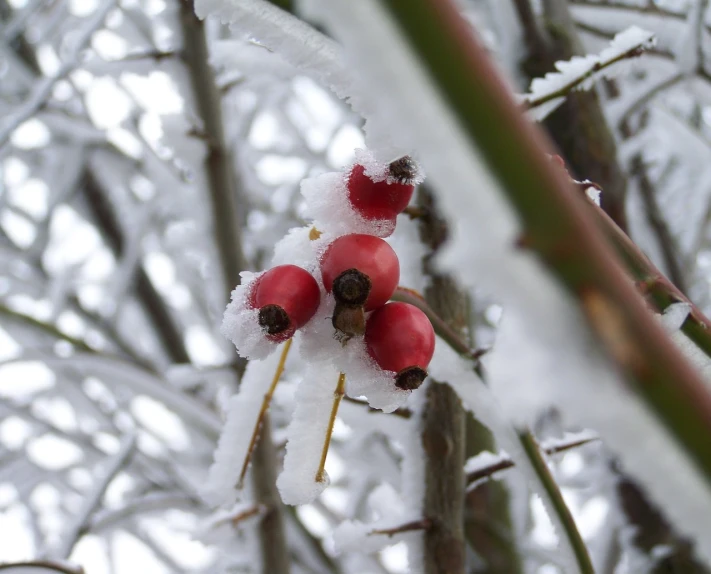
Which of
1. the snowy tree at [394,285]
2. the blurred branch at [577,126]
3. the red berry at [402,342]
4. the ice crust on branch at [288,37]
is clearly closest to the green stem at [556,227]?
the snowy tree at [394,285]

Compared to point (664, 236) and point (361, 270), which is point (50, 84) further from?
point (664, 236)

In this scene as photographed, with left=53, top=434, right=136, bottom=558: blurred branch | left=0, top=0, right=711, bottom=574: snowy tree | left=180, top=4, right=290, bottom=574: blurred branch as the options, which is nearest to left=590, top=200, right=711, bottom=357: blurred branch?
left=0, top=0, right=711, bottom=574: snowy tree

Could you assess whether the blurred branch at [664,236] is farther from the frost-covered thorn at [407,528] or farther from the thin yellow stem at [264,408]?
the thin yellow stem at [264,408]

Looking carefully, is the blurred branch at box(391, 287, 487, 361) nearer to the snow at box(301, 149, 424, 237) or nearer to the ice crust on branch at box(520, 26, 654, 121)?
the snow at box(301, 149, 424, 237)

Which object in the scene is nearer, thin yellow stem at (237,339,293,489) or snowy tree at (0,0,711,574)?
snowy tree at (0,0,711,574)

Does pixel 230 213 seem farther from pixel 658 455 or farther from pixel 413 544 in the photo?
pixel 658 455

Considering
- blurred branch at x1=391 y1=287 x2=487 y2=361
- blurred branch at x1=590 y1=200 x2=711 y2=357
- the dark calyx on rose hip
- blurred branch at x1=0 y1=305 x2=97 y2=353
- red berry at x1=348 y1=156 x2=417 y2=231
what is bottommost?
blurred branch at x1=590 y1=200 x2=711 y2=357

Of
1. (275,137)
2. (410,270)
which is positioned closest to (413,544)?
(410,270)
